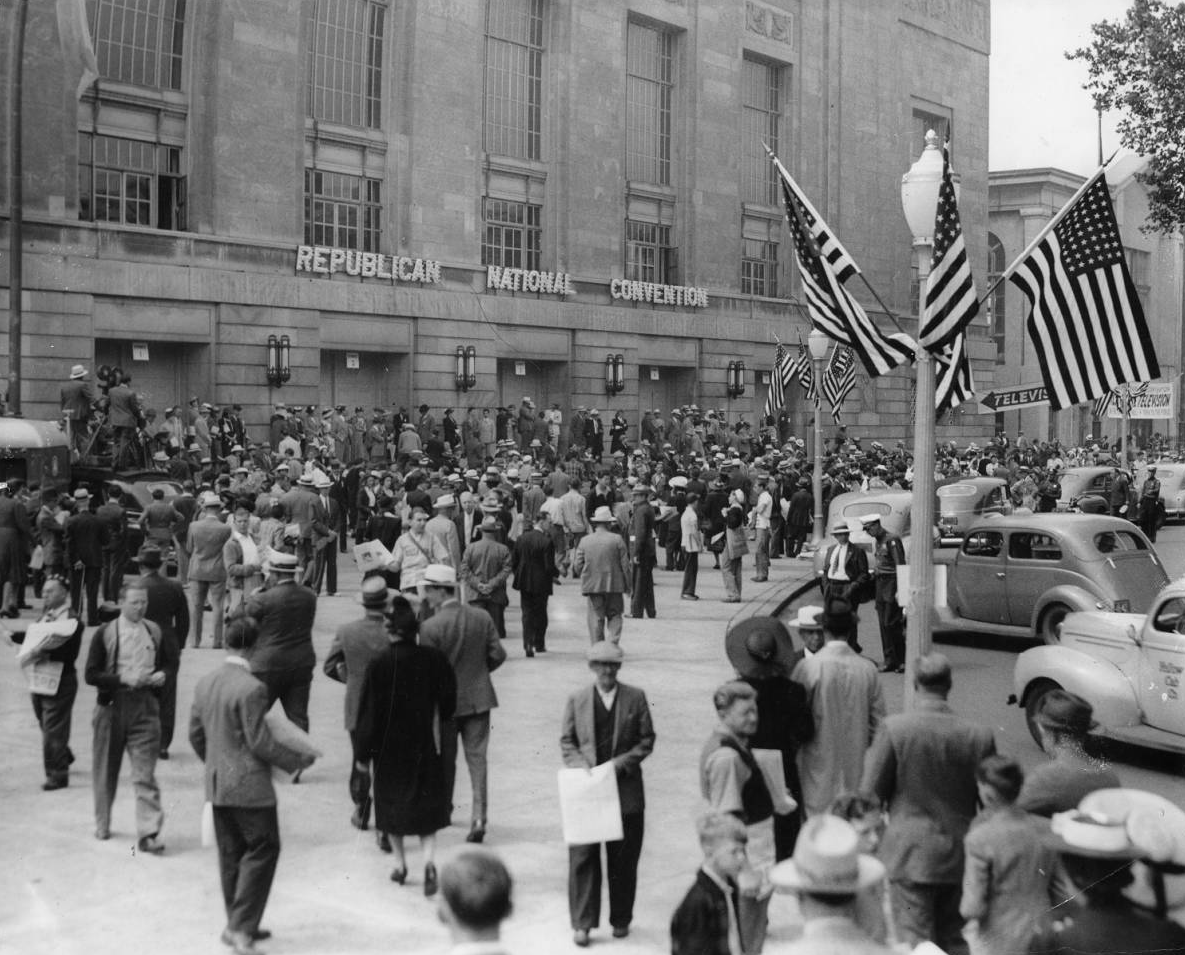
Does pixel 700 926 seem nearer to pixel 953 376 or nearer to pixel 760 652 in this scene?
pixel 760 652

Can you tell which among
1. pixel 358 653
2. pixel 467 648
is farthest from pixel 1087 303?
pixel 358 653

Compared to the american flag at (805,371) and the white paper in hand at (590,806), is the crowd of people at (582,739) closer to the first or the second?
the white paper in hand at (590,806)

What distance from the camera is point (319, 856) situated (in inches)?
359

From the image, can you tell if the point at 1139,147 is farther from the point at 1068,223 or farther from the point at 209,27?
the point at 209,27

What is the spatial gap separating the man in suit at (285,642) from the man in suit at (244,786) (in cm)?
269

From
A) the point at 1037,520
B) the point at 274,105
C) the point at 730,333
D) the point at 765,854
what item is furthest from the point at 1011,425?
the point at 765,854

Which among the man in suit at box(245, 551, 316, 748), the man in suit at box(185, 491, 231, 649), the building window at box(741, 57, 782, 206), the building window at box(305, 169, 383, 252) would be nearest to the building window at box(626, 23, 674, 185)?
the building window at box(741, 57, 782, 206)

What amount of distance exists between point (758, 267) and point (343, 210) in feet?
60.6

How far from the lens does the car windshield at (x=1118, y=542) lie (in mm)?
17109

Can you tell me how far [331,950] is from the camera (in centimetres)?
758

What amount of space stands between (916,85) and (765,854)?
51.6 meters

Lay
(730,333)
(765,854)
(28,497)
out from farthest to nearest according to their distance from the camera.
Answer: (730,333), (28,497), (765,854)

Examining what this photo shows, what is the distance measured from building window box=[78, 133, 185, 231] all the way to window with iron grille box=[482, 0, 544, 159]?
1035 centimetres

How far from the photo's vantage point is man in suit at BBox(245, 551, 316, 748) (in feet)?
34.8
